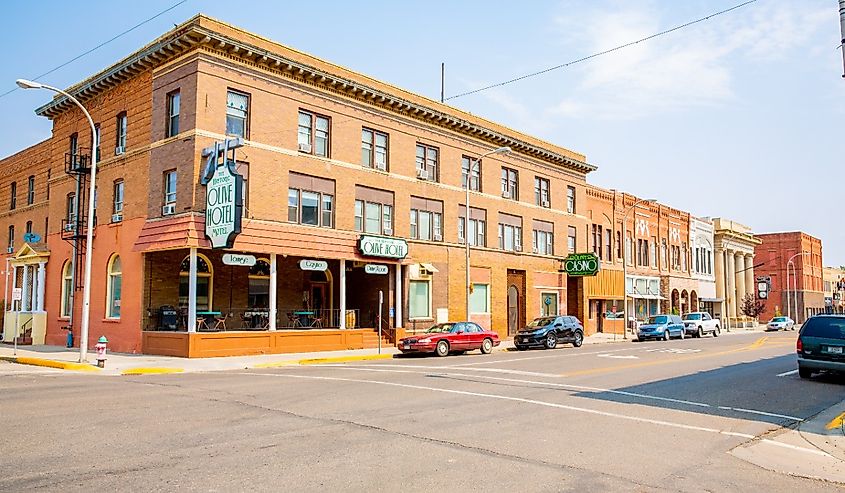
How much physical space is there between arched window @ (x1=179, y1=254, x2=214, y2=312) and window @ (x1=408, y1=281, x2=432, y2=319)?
33.8ft

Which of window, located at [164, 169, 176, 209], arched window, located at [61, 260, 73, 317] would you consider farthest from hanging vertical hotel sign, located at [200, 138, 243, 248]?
arched window, located at [61, 260, 73, 317]

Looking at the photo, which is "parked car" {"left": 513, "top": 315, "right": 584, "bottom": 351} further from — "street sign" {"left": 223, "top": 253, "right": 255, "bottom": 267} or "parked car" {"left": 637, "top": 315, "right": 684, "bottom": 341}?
"street sign" {"left": 223, "top": 253, "right": 255, "bottom": 267}

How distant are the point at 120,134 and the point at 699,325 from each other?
39531mm

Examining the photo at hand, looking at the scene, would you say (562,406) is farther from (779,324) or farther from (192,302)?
(779,324)

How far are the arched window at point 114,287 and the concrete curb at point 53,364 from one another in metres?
4.83

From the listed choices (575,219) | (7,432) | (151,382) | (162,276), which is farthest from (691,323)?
(7,432)

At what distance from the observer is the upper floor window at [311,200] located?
28.8 meters

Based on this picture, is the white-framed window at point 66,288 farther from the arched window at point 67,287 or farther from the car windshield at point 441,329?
the car windshield at point 441,329

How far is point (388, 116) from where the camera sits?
111 ft

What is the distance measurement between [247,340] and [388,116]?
548 inches

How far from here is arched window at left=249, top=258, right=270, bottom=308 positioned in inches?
1180

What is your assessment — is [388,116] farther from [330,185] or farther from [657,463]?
[657,463]

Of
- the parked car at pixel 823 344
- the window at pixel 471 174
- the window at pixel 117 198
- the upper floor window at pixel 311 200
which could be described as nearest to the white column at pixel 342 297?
the upper floor window at pixel 311 200

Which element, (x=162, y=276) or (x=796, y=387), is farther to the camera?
(x=162, y=276)
